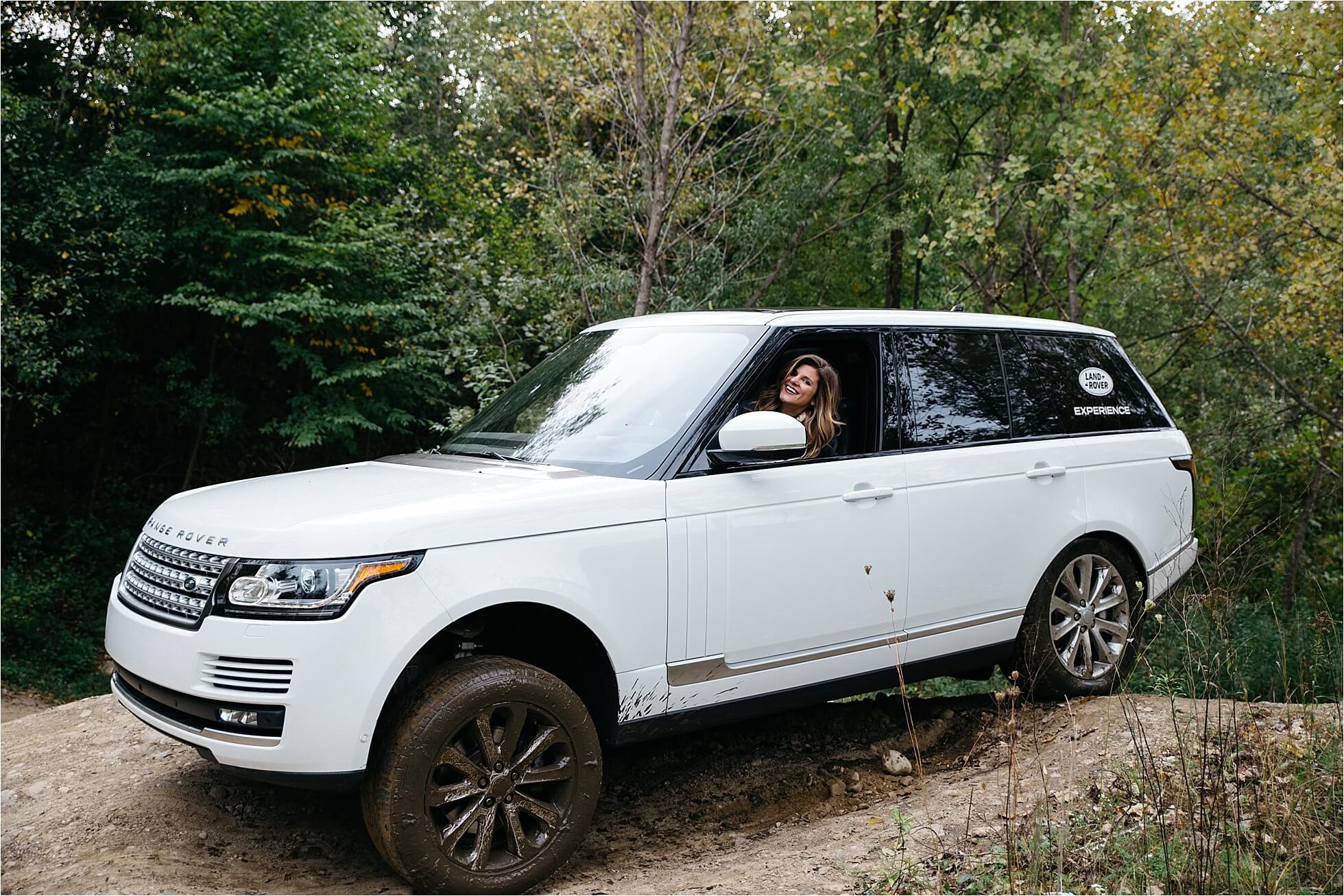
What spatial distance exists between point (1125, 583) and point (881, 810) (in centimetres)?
210

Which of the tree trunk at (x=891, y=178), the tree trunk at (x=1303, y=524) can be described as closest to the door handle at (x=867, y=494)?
the tree trunk at (x=891, y=178)

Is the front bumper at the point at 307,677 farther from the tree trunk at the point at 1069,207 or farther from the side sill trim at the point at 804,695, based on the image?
the tree trunk at the point at 1069,207

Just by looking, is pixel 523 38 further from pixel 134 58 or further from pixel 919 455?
pixel 919 455

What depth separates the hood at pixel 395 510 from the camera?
10.9 ft

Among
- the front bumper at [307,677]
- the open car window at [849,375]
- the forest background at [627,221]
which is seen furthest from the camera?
the forest background at [627,221]

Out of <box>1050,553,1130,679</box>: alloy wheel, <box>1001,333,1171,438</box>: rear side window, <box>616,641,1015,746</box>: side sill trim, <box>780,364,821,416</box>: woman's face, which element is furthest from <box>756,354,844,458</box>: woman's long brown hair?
<box>1050,553,1130,679</box>: alloy wheel

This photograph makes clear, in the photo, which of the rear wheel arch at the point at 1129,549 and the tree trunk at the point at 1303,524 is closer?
the rear wheel arch at the point at 1129,549

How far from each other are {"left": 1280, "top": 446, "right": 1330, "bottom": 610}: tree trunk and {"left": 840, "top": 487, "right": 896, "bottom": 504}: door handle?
35.4ft

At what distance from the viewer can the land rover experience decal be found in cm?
564

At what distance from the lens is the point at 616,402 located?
4.47m

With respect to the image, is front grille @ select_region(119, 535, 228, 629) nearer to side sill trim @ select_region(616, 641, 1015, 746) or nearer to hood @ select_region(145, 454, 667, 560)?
hood @ select_region(145, 454, 667, 560)

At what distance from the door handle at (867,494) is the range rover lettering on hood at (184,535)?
2.47 m

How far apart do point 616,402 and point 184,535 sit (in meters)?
1.80

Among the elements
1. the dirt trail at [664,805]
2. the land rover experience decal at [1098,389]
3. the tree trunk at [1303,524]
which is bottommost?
the tree trunk at [1303,524]
